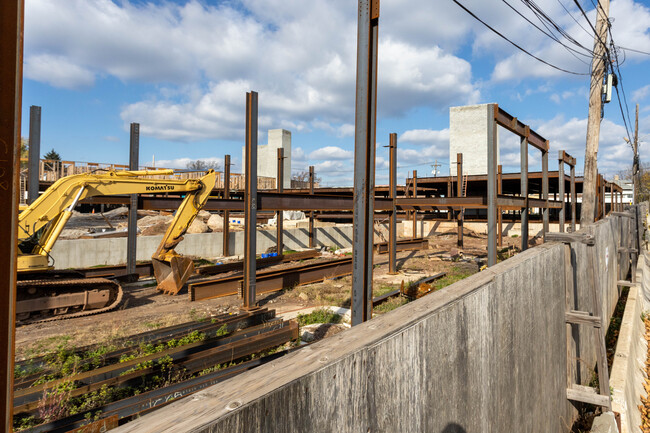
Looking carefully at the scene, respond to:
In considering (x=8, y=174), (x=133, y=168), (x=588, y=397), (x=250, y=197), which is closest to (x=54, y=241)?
(x=133, y=168)

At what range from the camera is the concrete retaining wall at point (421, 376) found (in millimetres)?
1134

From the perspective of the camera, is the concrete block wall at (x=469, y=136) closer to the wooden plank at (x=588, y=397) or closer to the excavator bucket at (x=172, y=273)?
the excavator bucket at (x=172, y=273)

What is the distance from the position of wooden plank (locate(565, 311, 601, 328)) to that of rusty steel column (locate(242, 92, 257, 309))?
6058 millimetres

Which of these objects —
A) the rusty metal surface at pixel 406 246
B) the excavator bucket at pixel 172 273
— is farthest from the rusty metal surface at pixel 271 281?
the rusty metal surface at pixel 406 246

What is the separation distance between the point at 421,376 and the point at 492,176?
8.32 m

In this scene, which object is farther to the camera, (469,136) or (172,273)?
(469,136)

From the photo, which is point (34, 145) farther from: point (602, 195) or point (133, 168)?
point (602, 195)

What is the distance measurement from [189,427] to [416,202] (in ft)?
45.0

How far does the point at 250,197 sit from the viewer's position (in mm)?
8398

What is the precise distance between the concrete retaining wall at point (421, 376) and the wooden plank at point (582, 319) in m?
0.79

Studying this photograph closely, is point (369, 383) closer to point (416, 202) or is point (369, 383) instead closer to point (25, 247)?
point (25, 247)

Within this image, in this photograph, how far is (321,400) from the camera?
131 centimetres

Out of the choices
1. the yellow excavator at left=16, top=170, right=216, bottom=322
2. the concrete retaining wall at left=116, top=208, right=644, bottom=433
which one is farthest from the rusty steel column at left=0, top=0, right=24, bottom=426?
the yellow excavator at left=16, top=170, right=216, bottom=322

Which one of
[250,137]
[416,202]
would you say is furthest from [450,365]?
[416,202]
